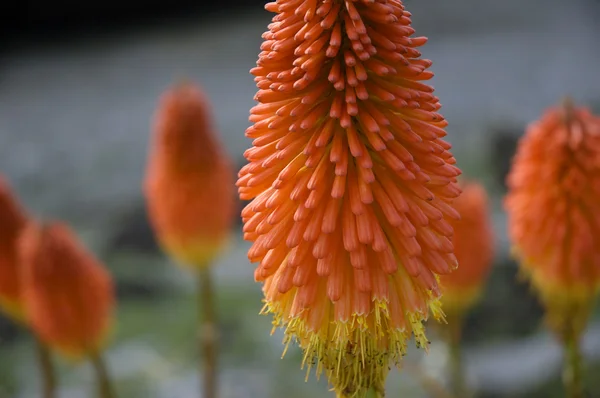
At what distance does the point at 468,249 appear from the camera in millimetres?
3178

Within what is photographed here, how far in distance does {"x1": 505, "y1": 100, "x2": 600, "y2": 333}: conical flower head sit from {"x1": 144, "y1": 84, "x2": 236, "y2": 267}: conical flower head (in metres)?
1.35

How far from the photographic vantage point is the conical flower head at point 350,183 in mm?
1426

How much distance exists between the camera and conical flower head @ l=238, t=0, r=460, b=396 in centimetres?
143

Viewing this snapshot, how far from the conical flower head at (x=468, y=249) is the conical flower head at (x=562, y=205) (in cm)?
50

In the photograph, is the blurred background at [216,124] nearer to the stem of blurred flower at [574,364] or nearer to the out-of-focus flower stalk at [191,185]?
the out-of-focus flower stalk at [191,185]

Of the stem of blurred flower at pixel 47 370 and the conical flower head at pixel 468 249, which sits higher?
the conical flower head at pixel 468 249

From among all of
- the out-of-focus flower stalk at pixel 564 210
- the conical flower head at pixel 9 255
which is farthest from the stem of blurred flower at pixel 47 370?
the out-of-focus flower stalk at pixel 564 210

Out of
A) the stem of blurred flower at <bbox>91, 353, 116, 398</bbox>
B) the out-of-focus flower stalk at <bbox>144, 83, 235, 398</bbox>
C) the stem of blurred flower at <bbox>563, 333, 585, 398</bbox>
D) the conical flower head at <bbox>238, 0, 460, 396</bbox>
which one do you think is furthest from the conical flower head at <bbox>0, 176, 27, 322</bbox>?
the stem of blurred flower at <bbox>563, 333, 585, 398</bbox>

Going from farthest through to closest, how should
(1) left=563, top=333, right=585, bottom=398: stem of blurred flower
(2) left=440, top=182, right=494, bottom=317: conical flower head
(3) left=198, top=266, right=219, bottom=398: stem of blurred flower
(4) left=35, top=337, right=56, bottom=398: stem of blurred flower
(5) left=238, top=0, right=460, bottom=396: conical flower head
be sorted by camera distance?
(4) left=35, top=337, right=56, bottom=398: stem of blurred flower
(3) left=198, top=266, right=219, bottom=398: stem of blurred flower
(2) left=440, top=182, right=494, bottom=317: conical flower head
(1) left=563, top=333, right=585, bottom=398: stem of blurred flower
(5) left=238, top=0, right=460, bottom=396: conical flower head

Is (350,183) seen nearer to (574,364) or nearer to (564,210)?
(564,210)

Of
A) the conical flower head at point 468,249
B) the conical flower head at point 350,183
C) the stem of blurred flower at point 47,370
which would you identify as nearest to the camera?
the conical flower head at point 350,183

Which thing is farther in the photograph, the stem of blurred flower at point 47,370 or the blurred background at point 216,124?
the blurred background at point 216,124

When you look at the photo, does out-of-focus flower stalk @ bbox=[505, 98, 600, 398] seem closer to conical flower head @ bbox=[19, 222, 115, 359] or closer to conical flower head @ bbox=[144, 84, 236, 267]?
conical flower head @ bbox=[144, 84, 236, 267]

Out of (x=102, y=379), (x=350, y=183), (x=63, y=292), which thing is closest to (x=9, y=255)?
(x=63, y=292)
